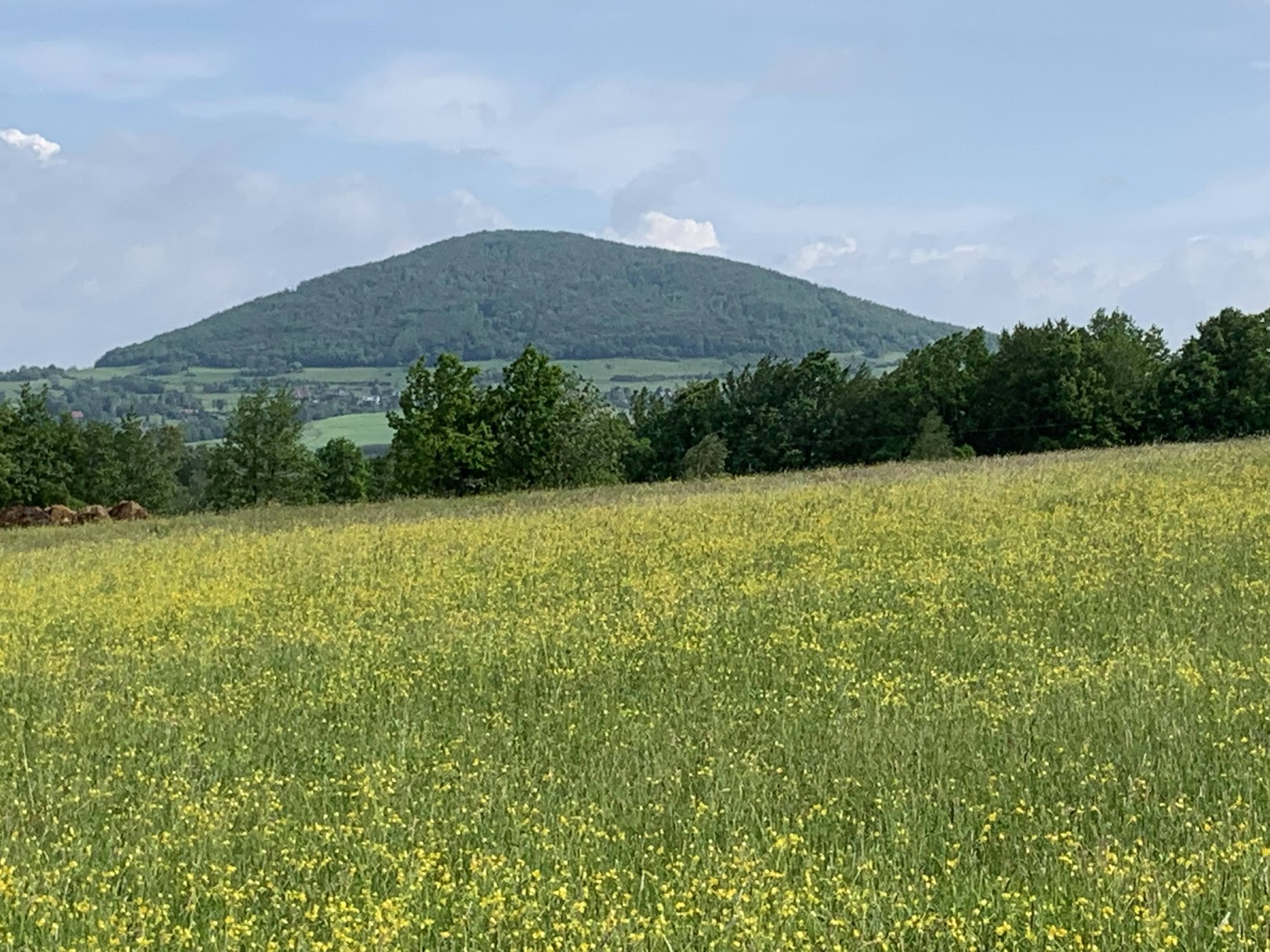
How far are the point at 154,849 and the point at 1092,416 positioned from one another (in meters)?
74.6

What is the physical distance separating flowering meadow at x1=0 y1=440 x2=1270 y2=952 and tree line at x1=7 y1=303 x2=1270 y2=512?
119ft

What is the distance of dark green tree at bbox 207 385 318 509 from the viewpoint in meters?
84.4

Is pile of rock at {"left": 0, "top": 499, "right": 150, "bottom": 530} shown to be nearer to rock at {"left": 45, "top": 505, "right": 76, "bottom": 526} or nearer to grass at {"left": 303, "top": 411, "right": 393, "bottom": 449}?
rock at {"left": 45, "top": 505, "right": 76, "bottom": 526}

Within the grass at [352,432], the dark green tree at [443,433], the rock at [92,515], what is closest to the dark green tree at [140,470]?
the dark green tree at [443,433]

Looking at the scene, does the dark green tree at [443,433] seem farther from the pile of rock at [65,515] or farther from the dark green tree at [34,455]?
the dark green tree at [34,455]

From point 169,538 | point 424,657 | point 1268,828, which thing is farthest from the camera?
point 169,538

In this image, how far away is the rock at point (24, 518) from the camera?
43781 millimetres

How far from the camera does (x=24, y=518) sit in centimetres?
4481

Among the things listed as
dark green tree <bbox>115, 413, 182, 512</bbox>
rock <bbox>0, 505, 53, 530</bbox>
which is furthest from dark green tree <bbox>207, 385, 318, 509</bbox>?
rock <bbox>0, 505, 53, 530</bbox>

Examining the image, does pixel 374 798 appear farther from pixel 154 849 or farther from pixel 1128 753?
pixel 1128 753

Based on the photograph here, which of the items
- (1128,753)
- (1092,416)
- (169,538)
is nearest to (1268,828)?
(1128,753)

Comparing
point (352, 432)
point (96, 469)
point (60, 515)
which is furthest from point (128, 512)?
point (352, 432)

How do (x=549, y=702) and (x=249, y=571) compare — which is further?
(x=249, y=571)

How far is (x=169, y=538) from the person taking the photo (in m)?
27.5
